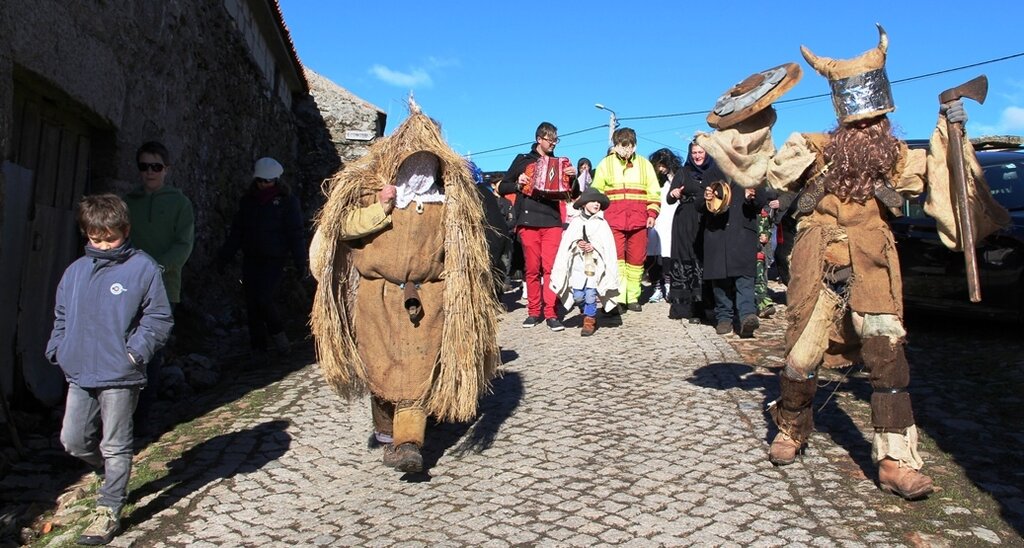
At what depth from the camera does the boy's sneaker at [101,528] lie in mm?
4020

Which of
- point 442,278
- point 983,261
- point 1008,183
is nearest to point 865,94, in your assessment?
point 442,278

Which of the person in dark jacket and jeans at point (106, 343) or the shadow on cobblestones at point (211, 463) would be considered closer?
the person in dark jacket and jeans at point (106, 343)

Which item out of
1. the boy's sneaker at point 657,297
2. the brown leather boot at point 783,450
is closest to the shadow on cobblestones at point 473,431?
the brown leather boot at point 783,450

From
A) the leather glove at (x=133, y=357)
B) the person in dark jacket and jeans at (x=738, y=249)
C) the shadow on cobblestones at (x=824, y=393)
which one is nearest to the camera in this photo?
the leather glove at (x=133, y=357)

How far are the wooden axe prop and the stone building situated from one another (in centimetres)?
469

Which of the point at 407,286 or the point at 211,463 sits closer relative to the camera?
the point at 407,286

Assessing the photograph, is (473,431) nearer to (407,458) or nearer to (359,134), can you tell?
(407,458)

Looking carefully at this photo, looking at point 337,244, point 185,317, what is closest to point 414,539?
point 337,244

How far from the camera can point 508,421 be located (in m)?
5.85

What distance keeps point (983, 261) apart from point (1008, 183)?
3.21 feet

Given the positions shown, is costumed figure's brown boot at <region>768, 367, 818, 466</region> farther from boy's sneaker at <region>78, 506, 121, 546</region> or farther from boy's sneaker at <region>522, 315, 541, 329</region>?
boy's sneaker at <region>522, 315, 541, 329</region>

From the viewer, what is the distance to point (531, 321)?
9.68 m

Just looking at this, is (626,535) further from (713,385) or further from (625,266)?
(625,266)

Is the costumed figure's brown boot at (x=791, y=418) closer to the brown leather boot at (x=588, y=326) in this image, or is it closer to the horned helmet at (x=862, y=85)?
the horned helmet at (x=862, y=85)
